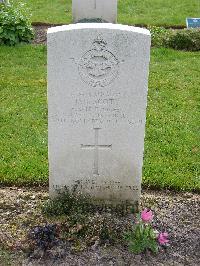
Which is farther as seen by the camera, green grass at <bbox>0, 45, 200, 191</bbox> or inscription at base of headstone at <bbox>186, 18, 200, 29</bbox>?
inscription at base of headstone at <bbox>186, 18, 200, 29</bbox>

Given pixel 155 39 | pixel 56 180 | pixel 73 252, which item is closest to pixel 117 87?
pixel 56 180

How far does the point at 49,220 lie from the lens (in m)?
5.32

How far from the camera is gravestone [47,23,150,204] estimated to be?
4.80 meters

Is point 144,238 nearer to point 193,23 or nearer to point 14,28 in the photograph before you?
point 14,28

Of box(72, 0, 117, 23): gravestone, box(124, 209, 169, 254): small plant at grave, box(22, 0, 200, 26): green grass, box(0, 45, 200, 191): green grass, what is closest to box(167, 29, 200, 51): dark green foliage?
box(0, 45, 200, 191): green grass

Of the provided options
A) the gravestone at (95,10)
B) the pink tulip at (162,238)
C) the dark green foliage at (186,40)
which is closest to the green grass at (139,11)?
the gravestone at (95,10)

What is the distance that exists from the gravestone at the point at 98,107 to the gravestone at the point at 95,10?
22.0 ft

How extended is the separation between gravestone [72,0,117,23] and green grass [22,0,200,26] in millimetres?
601

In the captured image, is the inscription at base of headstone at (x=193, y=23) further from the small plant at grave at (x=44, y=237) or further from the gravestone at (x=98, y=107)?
the small plant at grave at (x=44, y=237)

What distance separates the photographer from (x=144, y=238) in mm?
4855

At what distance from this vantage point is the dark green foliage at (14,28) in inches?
411

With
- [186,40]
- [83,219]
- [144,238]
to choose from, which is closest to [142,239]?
[144,238]

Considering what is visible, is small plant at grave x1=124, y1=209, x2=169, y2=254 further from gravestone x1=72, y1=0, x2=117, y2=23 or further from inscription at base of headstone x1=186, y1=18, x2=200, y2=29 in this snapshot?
gravestone x1=72, y1=0, x2=117, y2=23

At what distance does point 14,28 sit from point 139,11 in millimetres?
4001
